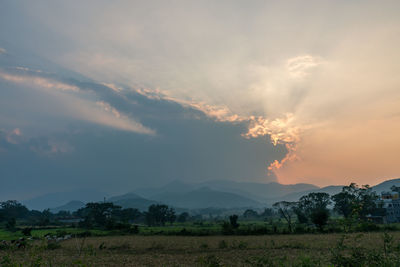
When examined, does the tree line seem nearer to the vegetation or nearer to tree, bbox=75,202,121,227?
the vegetation

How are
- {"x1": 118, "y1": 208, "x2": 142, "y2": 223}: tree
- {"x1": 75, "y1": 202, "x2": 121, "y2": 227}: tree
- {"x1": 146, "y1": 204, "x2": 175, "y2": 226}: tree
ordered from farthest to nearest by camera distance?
{"x1": 118, "y1": 208, "x2": 142, "y2": 223}: tree
{"x1": 146, "y1": 204, "x2": 175, "y2": 226}: tree
{"x1": 75, "y1": 202, "x2": 121, "y2": 227}: tree

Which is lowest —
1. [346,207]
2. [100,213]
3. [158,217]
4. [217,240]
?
[158,217]

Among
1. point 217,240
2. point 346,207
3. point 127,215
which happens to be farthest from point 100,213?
point 346,207

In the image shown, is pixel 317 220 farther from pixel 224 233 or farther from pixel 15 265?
pixel 15 265

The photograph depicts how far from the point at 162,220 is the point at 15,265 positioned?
402ft

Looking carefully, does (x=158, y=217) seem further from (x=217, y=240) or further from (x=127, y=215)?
(x=217, y=240)

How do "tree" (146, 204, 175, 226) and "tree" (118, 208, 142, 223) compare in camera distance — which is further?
"tree" (118, 208, 142, 223)

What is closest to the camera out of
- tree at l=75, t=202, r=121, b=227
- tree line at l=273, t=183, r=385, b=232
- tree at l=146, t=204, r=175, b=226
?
tree line at l=273, t=183, r=385, b=232

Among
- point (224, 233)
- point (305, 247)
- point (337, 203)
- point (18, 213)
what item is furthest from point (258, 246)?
point (18, 213)

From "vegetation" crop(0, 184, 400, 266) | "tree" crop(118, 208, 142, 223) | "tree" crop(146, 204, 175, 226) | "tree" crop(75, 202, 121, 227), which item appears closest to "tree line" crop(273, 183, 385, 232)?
"vegetation" crop(0, 184, 400, 266)

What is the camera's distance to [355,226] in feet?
28.7

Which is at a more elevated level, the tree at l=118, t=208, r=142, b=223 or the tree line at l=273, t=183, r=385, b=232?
the tree line at l=273, t=183, r=385, b=232

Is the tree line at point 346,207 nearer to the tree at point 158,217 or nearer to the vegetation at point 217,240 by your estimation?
the vegetation at point 217,240

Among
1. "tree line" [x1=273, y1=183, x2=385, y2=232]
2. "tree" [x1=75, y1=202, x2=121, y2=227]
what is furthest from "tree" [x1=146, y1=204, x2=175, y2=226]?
"tree line" [x1=273, y1=183, x2=385, y2=232]
